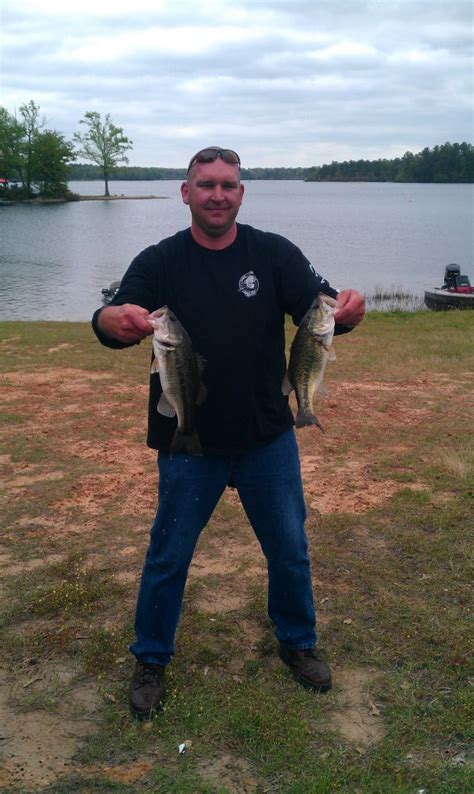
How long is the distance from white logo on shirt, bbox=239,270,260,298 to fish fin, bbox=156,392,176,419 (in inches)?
24.7

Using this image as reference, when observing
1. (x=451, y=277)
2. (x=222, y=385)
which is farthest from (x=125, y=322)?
(x=451, y=277)

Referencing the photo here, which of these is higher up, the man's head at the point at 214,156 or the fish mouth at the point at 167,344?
the man's head at the point at 214,156

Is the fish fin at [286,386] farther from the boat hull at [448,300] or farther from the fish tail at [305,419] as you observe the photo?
the boat hull at [448,300]

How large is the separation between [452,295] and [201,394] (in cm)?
1965

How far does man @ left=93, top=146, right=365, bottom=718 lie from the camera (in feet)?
11.3

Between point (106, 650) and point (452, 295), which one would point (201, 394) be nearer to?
point (106, 650)

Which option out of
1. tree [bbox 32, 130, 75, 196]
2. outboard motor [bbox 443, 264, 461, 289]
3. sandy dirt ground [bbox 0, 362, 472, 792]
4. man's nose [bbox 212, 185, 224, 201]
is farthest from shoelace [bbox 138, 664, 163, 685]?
tree [bbox 32, 130, 75, 196]

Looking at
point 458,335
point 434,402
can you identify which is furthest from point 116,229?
point 434,402

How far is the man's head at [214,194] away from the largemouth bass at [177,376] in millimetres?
476

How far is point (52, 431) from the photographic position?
771cm

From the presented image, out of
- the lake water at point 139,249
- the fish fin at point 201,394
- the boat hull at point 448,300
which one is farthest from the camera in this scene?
the lake water at point 139,249

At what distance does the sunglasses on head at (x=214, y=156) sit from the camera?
3.52 m

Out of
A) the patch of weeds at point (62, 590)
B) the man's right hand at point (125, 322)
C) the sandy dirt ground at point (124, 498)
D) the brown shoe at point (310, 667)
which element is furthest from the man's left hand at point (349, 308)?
the patch of weeds at point (62, 590)

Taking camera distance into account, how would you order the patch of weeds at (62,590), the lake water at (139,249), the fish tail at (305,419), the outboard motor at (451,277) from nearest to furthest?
the fish tail at (305,419), the patch of weeds at (62,590), the outboard motor at (451,277), the lake water at (139,249)
